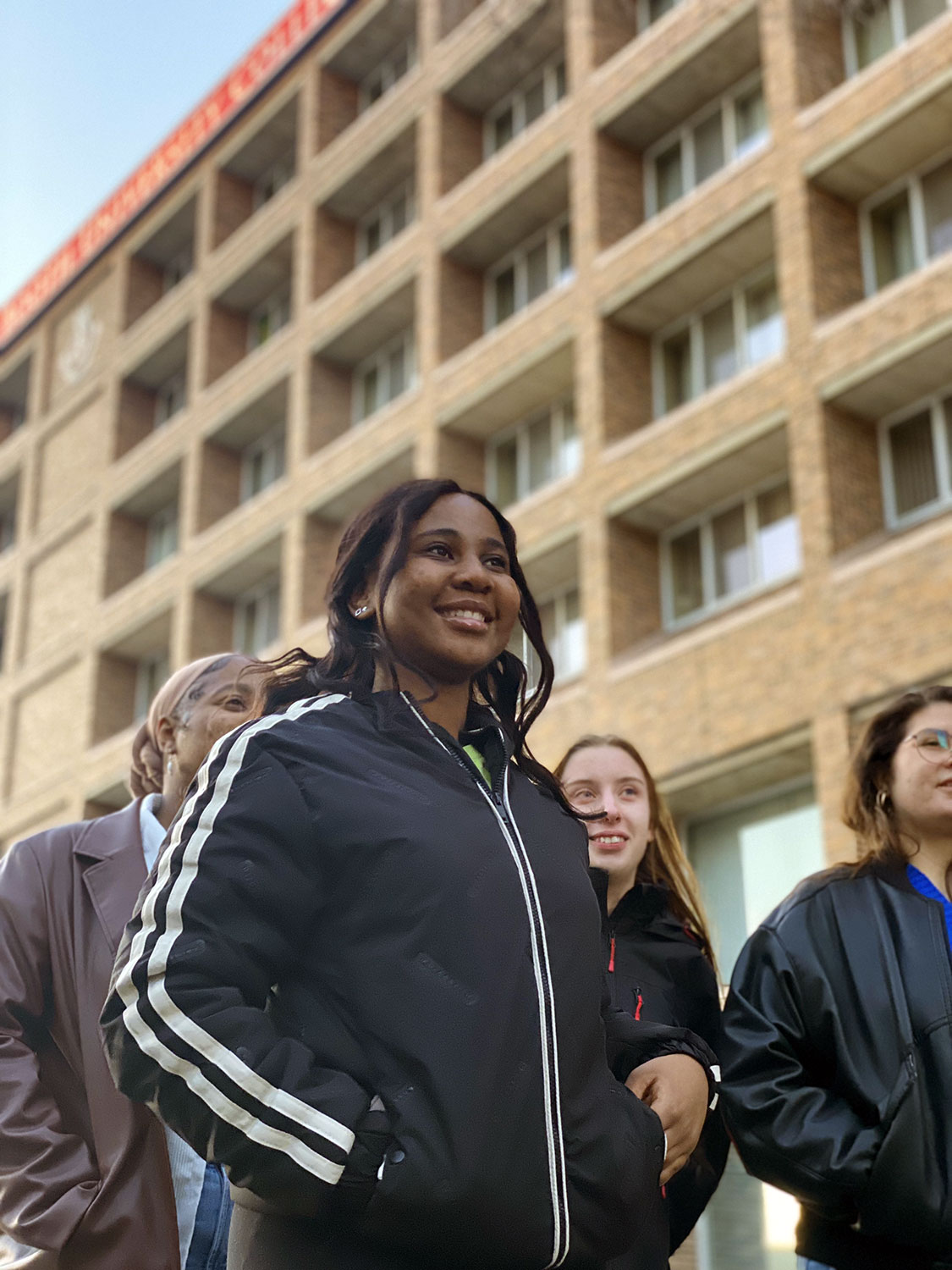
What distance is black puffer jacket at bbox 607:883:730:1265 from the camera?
3.53m

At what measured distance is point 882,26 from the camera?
765 inches

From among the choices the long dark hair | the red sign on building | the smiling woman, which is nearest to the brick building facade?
the red sign on building

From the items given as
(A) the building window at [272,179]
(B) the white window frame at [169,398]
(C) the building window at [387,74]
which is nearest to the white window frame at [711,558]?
(C) the building window at [387,74]

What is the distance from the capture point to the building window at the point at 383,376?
26.0 m

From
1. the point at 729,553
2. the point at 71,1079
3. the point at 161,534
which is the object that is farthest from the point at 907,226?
the point at 71,1079

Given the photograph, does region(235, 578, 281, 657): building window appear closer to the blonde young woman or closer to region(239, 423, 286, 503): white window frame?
region(239, 423, 286, 503): white window frame

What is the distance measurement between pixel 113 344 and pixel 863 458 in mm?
18582

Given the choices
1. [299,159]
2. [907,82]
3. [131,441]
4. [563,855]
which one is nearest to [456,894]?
[563,855]

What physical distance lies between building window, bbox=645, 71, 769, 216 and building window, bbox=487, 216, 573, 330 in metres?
1.69

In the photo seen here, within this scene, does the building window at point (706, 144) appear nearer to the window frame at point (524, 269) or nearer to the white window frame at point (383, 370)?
the window frame at point (524, 269)

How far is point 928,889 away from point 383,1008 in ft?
6.48

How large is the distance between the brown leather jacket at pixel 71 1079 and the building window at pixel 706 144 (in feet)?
60.7

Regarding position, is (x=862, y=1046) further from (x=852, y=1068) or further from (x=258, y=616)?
(x=258, y=616)

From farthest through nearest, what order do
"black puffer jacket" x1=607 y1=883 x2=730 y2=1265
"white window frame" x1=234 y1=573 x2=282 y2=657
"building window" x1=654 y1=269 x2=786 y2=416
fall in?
1. "white window frame" x1=234 y1=573 x2=282 y2=657
2. "building window" x1=654 y1=269 x2=786 y2=416
3. "black puffer jacket" x1=607 y1=883 x2=730 y2=1265
